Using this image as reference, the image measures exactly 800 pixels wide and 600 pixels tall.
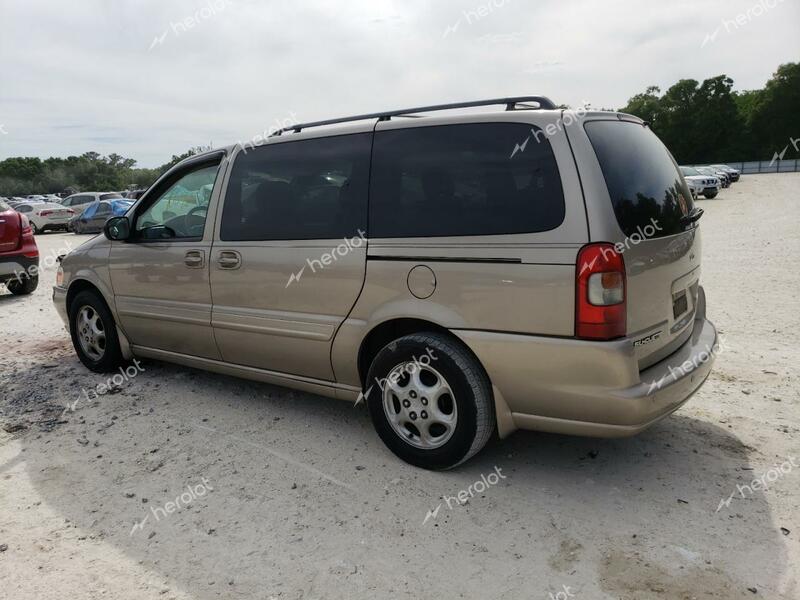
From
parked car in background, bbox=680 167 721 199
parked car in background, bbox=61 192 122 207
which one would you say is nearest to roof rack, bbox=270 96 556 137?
parked car in background, bbox=61 192 122 207

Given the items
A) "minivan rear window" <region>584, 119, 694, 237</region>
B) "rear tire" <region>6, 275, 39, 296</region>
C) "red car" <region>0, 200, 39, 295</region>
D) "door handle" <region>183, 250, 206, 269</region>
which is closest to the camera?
"minivan rear window" <region>584, 119, 694, 237</region>

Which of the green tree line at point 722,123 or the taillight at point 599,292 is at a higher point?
the green tree line at point 722,123

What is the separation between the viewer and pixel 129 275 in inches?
194

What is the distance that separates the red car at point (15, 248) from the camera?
8.82 m

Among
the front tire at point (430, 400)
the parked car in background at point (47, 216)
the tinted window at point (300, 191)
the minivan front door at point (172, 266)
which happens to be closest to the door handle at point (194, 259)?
the minivan front door at point (172, 266)

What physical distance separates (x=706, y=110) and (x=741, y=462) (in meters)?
86.9

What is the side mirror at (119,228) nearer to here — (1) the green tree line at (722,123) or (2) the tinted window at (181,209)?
(2) the tinted window at (181,209)

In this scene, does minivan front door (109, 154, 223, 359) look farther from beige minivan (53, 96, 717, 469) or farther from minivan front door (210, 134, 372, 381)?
minivan front door (210, 134, 372, 381)

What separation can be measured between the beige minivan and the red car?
5.77 meters

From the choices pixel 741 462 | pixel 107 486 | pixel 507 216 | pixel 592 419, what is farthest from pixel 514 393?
pixel 107 486

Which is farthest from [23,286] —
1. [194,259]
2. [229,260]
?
[229,260]

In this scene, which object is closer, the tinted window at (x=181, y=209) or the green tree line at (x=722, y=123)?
the tinted window at (x=181, y=209)

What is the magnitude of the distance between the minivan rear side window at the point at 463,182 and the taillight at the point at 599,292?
0.24 meters

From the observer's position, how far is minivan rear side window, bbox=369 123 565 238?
3.03 metres
